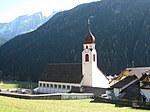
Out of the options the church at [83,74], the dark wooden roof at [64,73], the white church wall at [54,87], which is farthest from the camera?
the white church wall at [54,87]

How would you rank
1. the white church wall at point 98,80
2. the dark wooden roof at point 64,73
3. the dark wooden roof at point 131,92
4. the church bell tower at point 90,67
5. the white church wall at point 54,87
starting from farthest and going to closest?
the white church wall at point 54,87
the dark wooden roof at point 64,73
the white church wall at point 98,80
the church bell tower at point 90,67
the dark wooden roof at point 131,92

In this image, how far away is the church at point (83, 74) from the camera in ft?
244

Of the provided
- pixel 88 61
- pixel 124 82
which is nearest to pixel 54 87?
pixel 88 61

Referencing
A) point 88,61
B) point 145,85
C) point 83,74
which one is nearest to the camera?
point 145,85

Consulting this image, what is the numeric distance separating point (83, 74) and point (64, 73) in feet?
23.4

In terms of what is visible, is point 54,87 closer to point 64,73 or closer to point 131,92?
point 64,73

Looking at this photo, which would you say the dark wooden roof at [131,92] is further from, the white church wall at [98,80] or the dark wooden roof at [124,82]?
the white church wall at [98,80]

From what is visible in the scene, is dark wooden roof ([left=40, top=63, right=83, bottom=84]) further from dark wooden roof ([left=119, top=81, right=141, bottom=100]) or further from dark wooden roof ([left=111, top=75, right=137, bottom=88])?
dark wooden roof ([left=119, top=81, right=141, bottom=100])

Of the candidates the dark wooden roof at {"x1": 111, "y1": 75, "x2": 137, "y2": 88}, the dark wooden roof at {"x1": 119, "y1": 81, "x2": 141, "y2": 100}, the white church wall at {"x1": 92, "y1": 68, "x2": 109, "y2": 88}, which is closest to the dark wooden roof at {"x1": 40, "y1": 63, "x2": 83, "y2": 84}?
the white church wall at {"x1": 92, "y1": 68, "x2": 109, "y2": 88}

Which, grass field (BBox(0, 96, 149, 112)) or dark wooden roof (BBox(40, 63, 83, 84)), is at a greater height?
dark wooden roof (BBox(40, 63, 83, 84))

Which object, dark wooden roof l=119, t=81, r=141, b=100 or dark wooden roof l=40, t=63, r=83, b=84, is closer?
dark wooden roof l=119, t=81, r=141, b=100

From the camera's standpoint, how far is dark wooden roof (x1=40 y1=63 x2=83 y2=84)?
76.1 meters

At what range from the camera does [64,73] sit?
80.4 metres

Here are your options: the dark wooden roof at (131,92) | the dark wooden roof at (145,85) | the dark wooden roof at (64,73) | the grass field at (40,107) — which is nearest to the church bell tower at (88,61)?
the dark wooden roof at (64,73)
